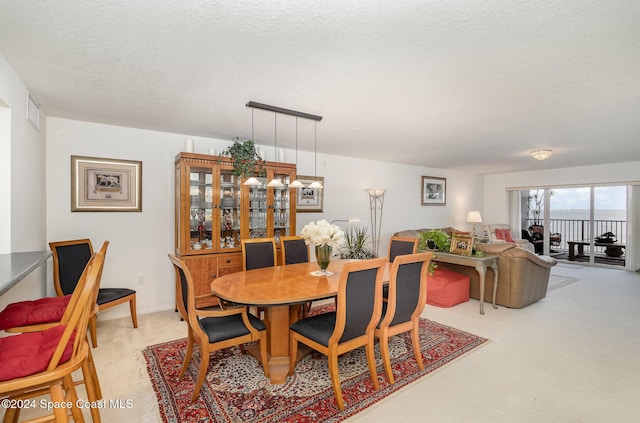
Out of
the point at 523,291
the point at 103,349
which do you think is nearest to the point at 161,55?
the point at 103,349

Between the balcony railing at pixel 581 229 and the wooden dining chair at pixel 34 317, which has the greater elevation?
the balcony railing at pixel 581 229

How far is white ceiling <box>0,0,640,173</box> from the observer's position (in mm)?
1589

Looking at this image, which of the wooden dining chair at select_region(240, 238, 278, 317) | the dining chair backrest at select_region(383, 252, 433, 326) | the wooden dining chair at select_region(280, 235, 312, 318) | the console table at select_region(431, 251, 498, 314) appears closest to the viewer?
the dining chair backrest at select_region(383, 252, 433, 326)

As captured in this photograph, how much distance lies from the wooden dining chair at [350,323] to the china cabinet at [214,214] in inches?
73.9

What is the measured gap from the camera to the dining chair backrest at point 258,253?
340 cm

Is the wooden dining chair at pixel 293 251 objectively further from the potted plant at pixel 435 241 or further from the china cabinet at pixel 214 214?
the potted plant at pixel 435 241

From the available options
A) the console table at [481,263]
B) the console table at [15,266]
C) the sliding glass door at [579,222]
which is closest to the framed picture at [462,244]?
the console table at [481,263]

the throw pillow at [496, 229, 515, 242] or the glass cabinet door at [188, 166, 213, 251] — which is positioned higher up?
the glass cabinet door at [188, 166, 213, 251]

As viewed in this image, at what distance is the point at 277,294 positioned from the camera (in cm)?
227

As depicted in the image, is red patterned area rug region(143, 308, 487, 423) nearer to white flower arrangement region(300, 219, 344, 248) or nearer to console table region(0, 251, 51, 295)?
white flower arrangement region(300, 219, 344, 248)

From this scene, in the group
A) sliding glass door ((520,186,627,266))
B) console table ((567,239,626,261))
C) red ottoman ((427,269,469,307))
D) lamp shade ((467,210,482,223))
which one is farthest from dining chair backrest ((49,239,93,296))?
console table ((567,239,626,261))

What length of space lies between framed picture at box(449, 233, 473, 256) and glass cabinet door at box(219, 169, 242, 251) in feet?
9.77

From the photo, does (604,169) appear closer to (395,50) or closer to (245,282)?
(395,50)

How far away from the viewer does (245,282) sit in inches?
103
